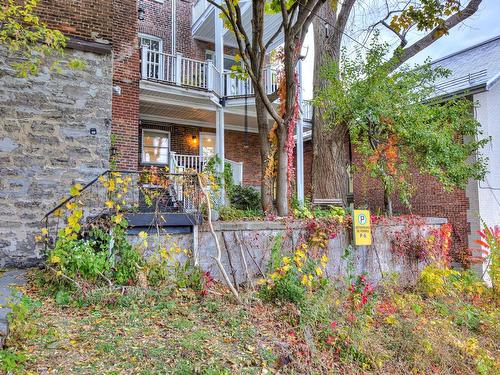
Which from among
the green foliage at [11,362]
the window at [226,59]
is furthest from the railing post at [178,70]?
the green foliage at [11,362]

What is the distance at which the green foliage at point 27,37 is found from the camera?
15.6 feet

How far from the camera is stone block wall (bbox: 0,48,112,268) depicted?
5.92m

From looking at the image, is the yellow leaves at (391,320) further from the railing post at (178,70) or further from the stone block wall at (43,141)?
the railing post at (178,70)

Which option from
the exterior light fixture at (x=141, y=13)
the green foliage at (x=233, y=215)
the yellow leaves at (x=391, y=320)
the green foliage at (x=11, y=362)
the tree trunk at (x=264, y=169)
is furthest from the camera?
the exterior light fixture at (x=141, y=13)

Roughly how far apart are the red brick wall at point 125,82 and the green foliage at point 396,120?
494 cm

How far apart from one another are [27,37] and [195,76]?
231 inches

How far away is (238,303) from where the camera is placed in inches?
198

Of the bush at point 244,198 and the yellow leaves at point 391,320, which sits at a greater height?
the bush at point 244,198

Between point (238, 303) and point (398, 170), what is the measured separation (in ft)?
19.7

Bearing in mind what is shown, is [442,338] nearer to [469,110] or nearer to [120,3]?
[469,110]

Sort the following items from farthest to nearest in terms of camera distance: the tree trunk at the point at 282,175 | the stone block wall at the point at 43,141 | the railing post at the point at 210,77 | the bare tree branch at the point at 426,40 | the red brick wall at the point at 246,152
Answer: the red brick wall at the point at 246,152
the railing post at the point at 210,77
the bare tree branch at the point at 426,40
the tree trunk at the point at 282,175
the stone block wall at the point at 43,141

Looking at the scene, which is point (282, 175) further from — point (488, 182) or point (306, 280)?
point (488, 182)

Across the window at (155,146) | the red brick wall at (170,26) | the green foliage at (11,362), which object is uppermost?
the red brick wall at (170,26)

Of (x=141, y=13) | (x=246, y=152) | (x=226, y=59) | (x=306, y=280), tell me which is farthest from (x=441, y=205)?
(x=141, y=13)
